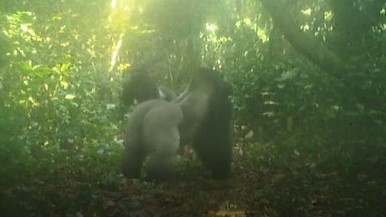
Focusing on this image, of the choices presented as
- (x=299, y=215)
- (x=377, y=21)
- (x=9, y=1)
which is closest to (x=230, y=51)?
(x=377, y=21)

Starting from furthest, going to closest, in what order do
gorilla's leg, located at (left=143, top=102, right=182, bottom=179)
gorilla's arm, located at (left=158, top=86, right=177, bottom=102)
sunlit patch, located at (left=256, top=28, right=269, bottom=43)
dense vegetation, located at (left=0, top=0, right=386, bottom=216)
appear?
sunlit patch, located at (left=256, top=28, right=269, bottom=43), gorilla's arm, located at (left=158, top=86, right=177, bottom=102), gorilla's leg, located at (left=143, top=102, right=182, bottom=179), dense vegetation, located at (left=0, top=0, right=386, bottom=216)

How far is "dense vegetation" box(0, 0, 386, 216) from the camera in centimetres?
486

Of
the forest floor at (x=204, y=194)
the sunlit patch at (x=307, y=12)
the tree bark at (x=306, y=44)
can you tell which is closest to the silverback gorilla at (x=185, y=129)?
the forest floor at (x=204, y=194)

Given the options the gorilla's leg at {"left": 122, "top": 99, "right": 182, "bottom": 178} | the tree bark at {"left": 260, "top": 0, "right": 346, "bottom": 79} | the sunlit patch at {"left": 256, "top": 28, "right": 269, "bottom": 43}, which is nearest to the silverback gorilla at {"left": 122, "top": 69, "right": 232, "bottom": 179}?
the gorilla's leg at {"left": 122, "top": 99, "right": 182, "bottom": 178}

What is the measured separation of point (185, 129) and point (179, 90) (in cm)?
336

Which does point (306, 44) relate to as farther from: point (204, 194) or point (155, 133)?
point (204, 194)

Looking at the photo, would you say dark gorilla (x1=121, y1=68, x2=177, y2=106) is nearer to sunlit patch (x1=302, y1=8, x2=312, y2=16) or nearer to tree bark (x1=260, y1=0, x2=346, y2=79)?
tree bark (x1=260, y1=0, x2=346, y2=79)

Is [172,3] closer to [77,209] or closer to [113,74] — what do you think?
[113,74]

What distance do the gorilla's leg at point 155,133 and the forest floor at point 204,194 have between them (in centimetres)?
23

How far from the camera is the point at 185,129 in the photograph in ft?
20.0

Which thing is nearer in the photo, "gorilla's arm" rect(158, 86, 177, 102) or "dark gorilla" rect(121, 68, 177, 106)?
"dark gorilla" rect(121, 68, 177, 106)

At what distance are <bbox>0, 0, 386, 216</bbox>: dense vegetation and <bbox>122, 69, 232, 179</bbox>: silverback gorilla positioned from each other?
210 mm

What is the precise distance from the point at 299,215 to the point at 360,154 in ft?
7.32

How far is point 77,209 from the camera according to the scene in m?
4.48
